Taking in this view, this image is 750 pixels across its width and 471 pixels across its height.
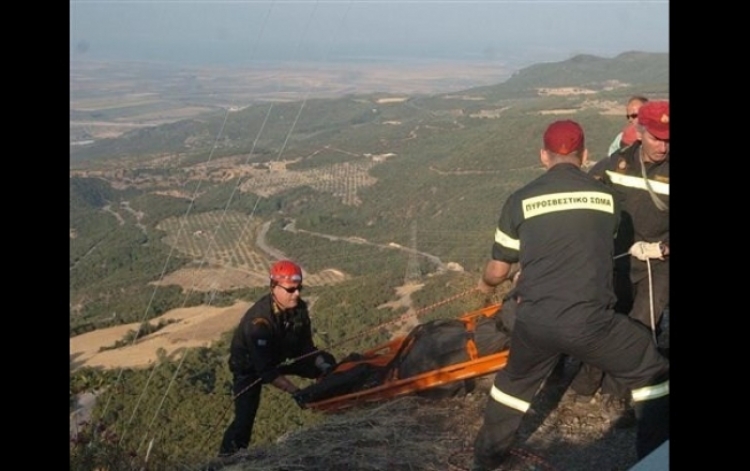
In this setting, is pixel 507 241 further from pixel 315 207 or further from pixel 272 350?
pixel 315 207

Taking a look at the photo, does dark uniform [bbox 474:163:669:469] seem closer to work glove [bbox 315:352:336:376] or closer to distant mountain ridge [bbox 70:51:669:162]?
work glove [bbox 315:352:336:376]

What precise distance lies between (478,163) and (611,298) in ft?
126

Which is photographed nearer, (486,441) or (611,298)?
(611,298)

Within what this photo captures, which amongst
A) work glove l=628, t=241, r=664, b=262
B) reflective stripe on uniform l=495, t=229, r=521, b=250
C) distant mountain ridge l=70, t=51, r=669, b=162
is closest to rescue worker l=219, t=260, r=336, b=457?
reflective stripe on uniform l=495, t=229, r=521, b=250

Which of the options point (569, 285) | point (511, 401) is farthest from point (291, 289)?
point (569, 285)

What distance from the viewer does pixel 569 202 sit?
351 cm

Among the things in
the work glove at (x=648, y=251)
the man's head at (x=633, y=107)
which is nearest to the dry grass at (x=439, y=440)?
the work glove at (x=648, y=251)

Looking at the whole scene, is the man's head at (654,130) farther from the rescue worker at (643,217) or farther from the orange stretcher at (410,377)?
the orange stretcher at (410,377)

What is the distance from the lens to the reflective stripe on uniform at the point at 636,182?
4.18 m

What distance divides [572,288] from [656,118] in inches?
44.5
